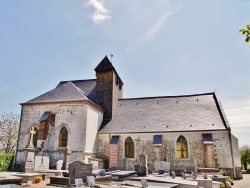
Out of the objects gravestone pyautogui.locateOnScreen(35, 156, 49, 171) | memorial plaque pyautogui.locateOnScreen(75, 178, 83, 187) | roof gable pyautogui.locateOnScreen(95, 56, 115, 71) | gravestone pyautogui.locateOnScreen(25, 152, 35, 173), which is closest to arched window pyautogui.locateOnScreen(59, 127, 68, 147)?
gravestone pyautogui.locateOnScreen(35, 156, 49, 171)

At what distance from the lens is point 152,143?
20391 millimetres

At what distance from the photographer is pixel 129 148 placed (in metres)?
21.1

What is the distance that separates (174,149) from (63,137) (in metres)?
10.3

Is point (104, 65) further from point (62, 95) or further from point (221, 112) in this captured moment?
point (221, 112)

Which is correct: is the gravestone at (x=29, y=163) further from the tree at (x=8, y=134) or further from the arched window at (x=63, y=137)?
the tree at (x=8, y=134)

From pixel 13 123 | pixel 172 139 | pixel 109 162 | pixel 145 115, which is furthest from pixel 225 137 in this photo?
pixel 13 123

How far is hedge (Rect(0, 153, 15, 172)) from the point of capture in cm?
1927

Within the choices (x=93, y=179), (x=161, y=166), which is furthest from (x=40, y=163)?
(x=161, y=166)

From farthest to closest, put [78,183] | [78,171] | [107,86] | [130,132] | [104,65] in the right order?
[104,65], [107,86], [130,132], [78,171], [78,183]

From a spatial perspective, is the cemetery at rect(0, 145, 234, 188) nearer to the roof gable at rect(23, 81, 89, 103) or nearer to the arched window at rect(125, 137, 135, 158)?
the arched window at rect(125, 137, 135, 158)

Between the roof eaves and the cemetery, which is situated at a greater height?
the roof eaves

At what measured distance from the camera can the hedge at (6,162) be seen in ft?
63.2

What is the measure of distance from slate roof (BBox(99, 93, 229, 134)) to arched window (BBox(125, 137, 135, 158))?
887 mm

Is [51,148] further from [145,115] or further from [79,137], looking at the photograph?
[145,115]
